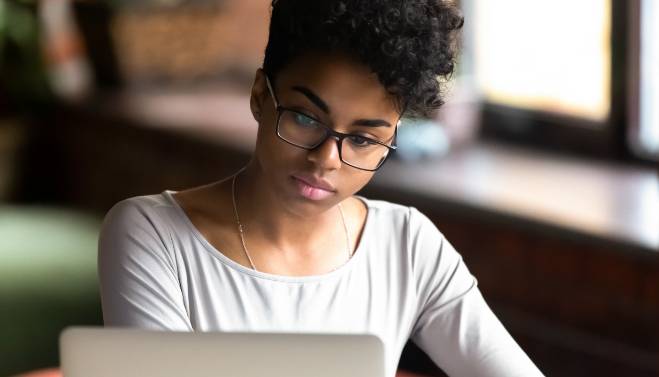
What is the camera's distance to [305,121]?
1.42 metres

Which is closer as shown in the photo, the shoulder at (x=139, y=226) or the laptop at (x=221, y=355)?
the laptop at (x=221, y=355)

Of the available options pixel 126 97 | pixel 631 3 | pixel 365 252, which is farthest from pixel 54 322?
pixel 365 252

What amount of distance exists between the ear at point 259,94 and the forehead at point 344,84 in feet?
0.26

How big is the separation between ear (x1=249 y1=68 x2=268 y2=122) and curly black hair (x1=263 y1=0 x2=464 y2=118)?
0.07ft

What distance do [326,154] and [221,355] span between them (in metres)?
0.32

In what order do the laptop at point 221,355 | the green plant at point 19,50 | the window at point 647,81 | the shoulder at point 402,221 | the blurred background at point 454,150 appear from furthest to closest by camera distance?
the green plant at point 19,50
the window at point 647,81
the blurred background at point 454,150
the shoulder at point 402,221
the laptop at point 221,355

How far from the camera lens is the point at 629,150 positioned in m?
3.56

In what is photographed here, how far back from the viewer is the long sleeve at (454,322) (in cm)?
154

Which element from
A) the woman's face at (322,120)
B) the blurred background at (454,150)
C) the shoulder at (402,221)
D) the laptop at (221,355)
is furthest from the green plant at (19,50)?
the laptop at (221,355)

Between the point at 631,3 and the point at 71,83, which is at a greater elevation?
the point at 631,3

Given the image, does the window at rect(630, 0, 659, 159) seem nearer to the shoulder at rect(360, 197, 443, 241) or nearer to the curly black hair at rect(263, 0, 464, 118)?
the shoulder at rect(360, 197, 443, 241)

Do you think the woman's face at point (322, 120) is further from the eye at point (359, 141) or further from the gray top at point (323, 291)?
the gray top at point (323, 291)

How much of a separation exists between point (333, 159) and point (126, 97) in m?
3.95

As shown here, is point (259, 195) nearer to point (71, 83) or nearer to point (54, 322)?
point (54, 322)
